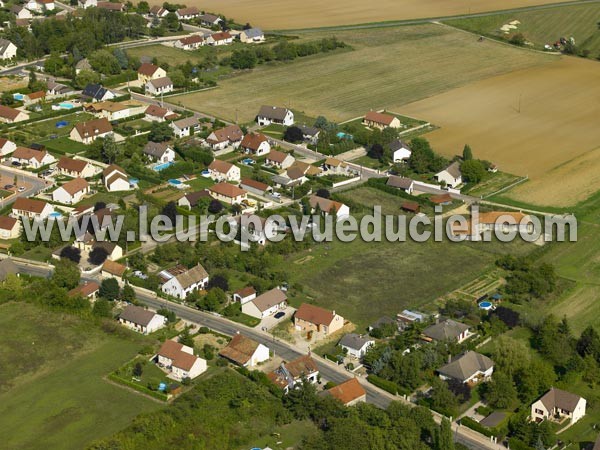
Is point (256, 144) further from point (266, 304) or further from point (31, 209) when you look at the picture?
point (266, 304)

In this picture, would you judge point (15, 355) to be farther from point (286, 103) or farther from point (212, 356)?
point (286, 103)

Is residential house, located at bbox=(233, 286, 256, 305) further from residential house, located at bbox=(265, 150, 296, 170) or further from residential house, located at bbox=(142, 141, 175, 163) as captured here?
residential house, located at bbox=(142, 141, 175, 163)

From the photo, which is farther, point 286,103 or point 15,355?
point 286,103

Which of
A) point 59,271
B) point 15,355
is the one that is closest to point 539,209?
point 59,271

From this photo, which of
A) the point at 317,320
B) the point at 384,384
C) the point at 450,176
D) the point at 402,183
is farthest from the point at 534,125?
the point at 384,384

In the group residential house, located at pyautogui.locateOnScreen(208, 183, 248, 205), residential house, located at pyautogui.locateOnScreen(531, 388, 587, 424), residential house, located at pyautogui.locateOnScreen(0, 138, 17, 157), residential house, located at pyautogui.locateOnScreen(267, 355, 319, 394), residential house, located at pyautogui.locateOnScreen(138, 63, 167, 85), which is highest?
residential house, located at pyautogui.locateOnScreen(138, 63, 167, 85)

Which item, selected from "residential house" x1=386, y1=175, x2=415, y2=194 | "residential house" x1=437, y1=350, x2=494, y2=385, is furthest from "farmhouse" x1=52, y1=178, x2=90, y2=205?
"residential house" x1=437, y1=350, x2=494, y2=385
